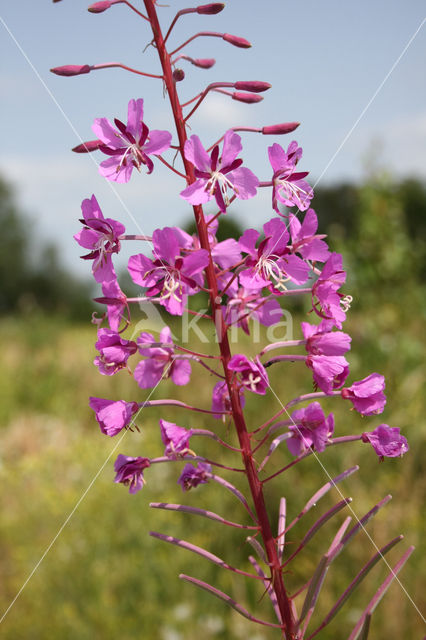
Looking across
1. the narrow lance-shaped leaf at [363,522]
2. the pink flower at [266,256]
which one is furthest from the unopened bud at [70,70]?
the narrow lance-shaped leaf at [363,522]

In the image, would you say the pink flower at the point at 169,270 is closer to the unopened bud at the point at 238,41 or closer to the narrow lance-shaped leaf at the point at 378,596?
the unopened bud at the point at 238,41

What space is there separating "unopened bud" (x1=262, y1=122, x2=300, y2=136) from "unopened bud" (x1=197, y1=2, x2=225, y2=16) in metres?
0.37

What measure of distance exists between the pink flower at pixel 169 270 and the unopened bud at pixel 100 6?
0.67 m

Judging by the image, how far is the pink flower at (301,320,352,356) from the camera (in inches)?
61.6

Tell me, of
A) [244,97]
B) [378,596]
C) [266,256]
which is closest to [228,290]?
[266,256]

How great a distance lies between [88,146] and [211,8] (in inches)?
21.3

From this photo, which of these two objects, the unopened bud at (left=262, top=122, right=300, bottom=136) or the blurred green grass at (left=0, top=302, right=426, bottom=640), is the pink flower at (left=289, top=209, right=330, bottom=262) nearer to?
the unopened bud at (left=262, top=122, right=300, bottom=136)

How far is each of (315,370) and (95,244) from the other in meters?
0.73

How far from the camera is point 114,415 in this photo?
1601 mm

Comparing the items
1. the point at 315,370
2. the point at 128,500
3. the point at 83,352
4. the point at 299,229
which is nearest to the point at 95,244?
the point at 299,229

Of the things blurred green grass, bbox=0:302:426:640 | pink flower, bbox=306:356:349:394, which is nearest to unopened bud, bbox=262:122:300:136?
pink flower, bbox=306:356:349:394

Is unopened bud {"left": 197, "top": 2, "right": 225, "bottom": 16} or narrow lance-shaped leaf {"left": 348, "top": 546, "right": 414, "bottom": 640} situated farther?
unopened bud {"left": 197, "top": 2, "right": 225, "bottom": 16}

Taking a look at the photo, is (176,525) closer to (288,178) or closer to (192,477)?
(192,477)

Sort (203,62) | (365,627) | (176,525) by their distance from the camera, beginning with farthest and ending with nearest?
(176,525)
(203,62)
(365,627)
